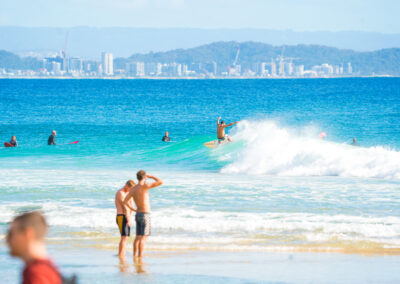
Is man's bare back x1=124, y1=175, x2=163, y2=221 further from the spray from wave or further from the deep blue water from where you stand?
the deep blue water

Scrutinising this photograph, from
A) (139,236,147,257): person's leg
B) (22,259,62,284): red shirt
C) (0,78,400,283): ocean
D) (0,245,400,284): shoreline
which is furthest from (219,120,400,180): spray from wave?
(22,259,62,284): red shirt

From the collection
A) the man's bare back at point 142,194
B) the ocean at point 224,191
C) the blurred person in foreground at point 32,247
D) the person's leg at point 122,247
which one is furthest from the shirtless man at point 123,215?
the blurred person in foreground at point 32,247

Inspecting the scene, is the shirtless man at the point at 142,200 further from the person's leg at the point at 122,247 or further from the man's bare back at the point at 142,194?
the person's leg at the point at 122,247

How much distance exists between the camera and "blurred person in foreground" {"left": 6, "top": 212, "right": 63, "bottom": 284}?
355cm

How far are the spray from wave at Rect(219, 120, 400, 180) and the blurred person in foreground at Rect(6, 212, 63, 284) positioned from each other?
19362 millimetres

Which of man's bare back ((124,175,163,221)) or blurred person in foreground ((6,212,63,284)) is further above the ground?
blurred person in foreground ((6,212,63,284))

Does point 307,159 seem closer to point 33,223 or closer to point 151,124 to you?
point 33,223

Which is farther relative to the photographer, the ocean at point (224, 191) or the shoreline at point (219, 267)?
the ocean at point (224, 191)

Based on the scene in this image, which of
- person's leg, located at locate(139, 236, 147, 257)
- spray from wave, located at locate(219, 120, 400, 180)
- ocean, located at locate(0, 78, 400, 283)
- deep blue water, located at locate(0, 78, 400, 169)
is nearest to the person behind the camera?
person's leg, located at locate(139, 236, 147, 257)

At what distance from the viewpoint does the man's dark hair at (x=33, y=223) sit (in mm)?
3537

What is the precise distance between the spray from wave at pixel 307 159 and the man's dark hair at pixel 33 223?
1939 cm

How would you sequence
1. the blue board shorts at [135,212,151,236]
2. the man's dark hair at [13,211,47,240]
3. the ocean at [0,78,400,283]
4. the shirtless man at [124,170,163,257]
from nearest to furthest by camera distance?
the man's dark hair at [13,211,47,240] < the shirtless man at [124,170,163,257] < the blue board shorts at [135,212,151,236] < the ocean at [0,78,400,283]

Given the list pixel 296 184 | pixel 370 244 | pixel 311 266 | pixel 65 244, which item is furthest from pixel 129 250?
pixel 296 184

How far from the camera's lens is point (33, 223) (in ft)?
11.6
